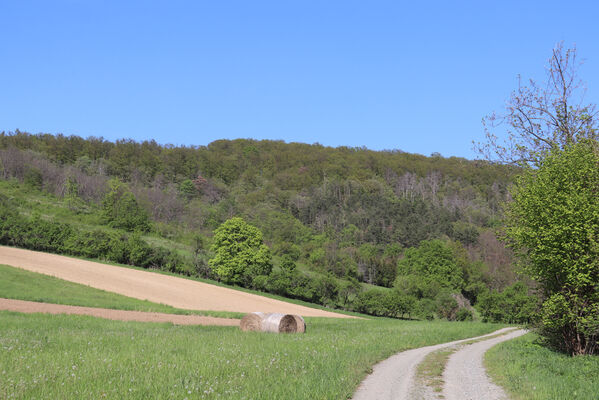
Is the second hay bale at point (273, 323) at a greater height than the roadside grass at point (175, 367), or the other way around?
the roadside grass at point (175, 367)

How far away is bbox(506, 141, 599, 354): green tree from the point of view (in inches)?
656

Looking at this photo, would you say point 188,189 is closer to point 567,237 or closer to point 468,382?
point 567,237

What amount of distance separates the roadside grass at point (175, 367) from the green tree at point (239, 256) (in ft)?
168

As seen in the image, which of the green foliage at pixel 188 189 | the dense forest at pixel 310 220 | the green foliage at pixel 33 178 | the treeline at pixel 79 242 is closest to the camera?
the treeline at pixel 79 242

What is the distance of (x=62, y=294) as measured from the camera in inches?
1527

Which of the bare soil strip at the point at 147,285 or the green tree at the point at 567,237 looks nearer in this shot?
the green tree at the point at 567,237

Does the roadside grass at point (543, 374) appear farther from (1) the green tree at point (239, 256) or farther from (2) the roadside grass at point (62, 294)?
(1) the green tree at point (239, 256)

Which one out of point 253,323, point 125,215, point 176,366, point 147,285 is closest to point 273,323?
point 253,323

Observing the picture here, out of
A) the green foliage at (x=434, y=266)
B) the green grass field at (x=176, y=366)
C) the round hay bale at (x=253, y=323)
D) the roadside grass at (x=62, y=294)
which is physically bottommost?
the roadside grass at (x=62, y=294)

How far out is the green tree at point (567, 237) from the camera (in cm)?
1667

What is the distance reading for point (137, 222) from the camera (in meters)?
104

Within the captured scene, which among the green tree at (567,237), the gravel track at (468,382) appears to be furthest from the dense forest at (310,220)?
the gravel track at (468,382)

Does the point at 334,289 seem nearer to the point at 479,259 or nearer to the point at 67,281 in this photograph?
the point at 67,281

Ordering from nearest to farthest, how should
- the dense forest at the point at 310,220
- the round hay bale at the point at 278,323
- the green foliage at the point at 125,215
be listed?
the round hay bale at the point at 278,323 < the dense forest at the point at 310,220 < the green foliage at the point at 125,215
